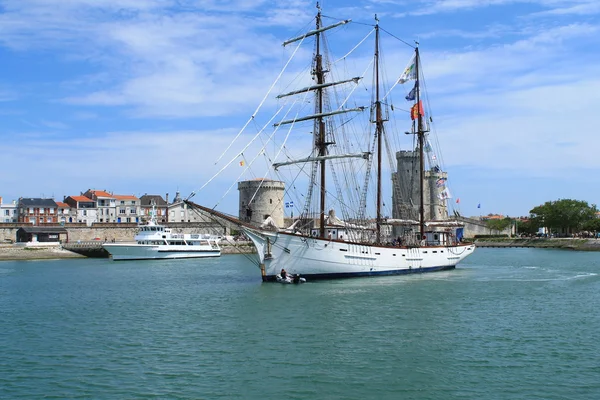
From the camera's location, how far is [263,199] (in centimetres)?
8731

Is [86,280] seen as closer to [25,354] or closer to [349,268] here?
[349,268]

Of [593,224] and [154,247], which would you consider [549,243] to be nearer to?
[593,224]

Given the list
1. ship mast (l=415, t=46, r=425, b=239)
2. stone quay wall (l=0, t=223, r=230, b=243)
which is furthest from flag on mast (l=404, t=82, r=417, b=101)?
stone quay wall (l=0, t=223, r=230, b=243)

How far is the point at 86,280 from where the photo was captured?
126 feet

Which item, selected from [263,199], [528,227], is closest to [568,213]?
[528,227]

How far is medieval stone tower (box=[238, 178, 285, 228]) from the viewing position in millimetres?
86312

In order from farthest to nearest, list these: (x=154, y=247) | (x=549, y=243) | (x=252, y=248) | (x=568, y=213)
A: 1. (x=568, y=213)
2. (x=549, y=243)
3. (x=252, y=248)
4. (x=154, y=247)

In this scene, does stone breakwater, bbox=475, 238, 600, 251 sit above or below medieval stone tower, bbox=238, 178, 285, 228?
below

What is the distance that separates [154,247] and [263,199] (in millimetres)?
26890

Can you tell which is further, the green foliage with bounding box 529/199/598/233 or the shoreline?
the green foliage with bounding box 529/199/598/233

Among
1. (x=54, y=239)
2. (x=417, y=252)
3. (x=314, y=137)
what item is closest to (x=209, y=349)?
(x=314, y=137)

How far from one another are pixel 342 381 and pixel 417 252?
93.0 ft

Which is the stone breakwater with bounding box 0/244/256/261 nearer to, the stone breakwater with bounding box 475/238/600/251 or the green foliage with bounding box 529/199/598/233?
the stone breakwater with bounding box 475/238/600/251

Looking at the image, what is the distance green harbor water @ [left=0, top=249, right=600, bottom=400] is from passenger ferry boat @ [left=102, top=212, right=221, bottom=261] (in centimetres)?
2908
